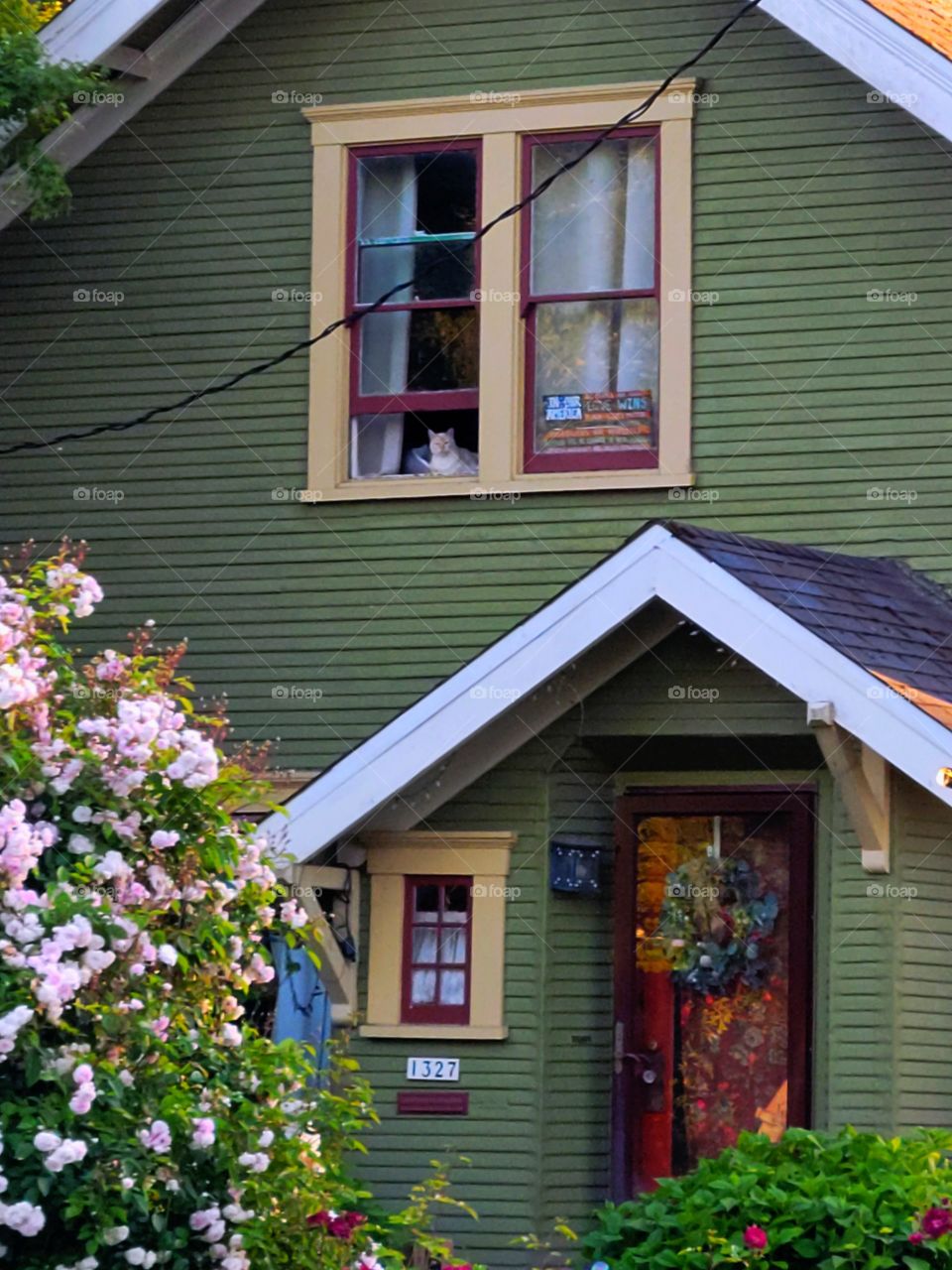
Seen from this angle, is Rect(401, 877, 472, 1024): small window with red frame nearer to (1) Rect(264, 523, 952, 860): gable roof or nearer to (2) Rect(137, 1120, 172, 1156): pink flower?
(1) Rect(264, 523, 952, 860): gable roof

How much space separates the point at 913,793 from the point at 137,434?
4.67 metres

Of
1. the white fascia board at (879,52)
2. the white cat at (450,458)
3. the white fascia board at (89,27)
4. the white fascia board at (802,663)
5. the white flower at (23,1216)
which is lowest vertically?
the white flower at (23,1216)

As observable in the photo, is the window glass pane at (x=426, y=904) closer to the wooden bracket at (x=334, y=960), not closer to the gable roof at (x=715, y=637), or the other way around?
the wooden bracket at (x=334, y=960)

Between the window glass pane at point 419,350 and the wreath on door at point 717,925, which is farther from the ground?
the window glass pane at point 419,350

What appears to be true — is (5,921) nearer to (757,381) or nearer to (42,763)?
(42,763)

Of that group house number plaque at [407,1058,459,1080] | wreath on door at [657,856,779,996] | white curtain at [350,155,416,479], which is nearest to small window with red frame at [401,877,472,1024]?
house number plaque at [407,1058,459,1080]

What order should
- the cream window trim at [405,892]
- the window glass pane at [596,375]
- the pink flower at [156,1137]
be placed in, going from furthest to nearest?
the window glass pane at [596,375] < the cream window trim at [405,892] < the pink flower at [156,1137]

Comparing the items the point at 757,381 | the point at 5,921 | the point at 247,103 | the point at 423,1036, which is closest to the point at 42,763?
the point at 5,921

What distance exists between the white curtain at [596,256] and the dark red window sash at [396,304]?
0.36 meters

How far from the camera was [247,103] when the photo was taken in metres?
11.9

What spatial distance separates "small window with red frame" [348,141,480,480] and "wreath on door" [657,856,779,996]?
2.49m

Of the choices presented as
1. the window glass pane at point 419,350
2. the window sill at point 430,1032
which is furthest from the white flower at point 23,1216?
the window glass pane at point 419,350

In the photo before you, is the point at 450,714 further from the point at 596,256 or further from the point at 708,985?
the point at 596,256

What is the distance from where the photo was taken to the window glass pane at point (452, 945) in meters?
10.4
